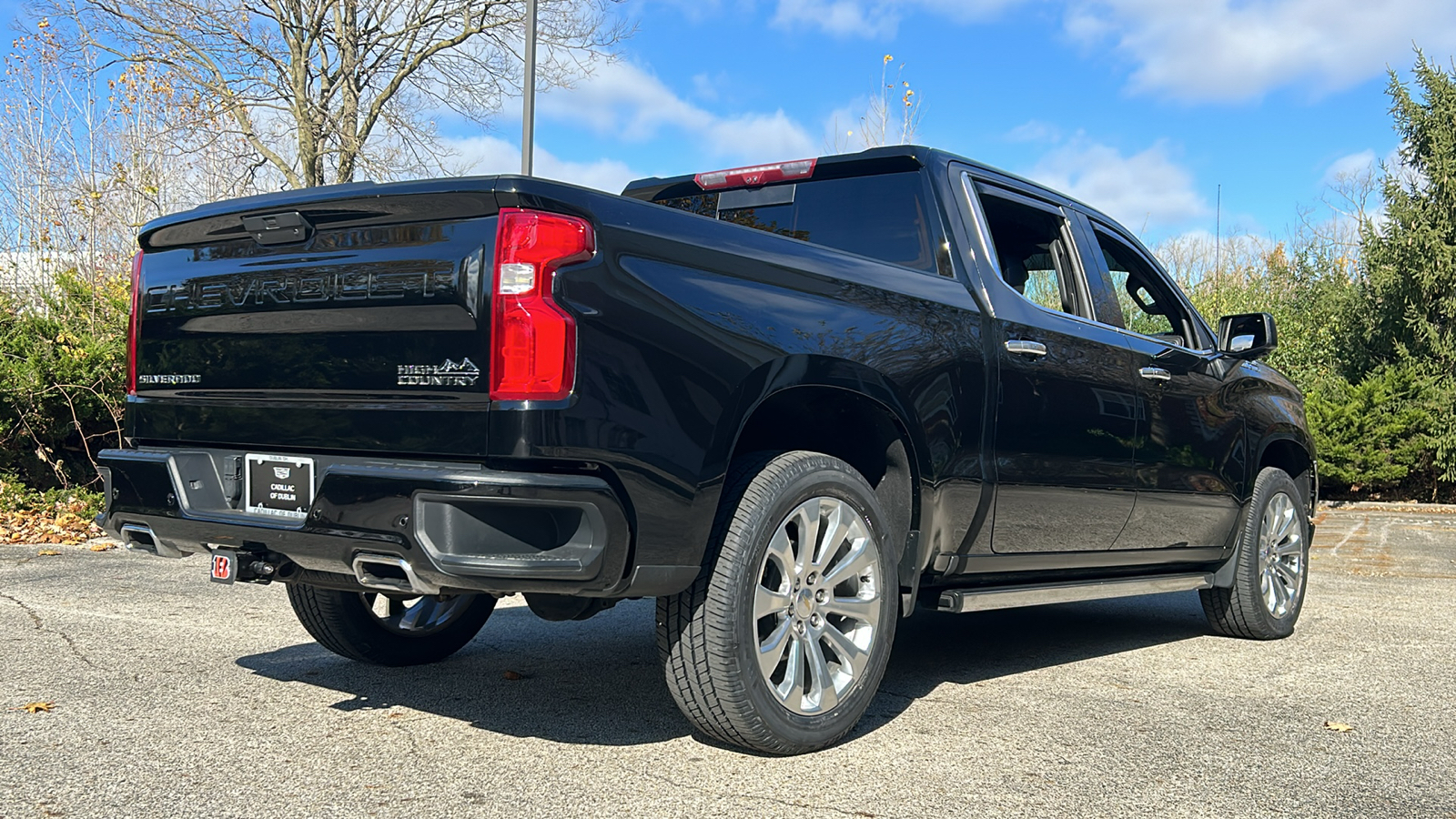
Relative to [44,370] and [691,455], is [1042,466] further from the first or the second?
[44,370]

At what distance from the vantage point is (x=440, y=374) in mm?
3125

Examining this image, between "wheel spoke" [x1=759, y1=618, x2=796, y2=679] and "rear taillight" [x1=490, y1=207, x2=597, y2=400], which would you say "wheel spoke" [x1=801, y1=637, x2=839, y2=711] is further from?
"rear taillight" [x1=490, y1=207, x2=597, y2=400]

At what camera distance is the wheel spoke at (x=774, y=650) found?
11.5 feet

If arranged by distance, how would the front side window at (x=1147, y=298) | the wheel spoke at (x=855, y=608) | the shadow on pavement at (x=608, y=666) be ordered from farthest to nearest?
the front side window at (x=1147, y=298), the shadow on pavement at (x=608, y=666), the wheel spoke at (x=855, y=608)

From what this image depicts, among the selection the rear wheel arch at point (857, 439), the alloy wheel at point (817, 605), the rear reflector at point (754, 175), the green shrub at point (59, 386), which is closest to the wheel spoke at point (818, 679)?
the alloy wheel at point (817, 605)

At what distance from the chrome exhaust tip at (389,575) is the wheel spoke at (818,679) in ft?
3.77

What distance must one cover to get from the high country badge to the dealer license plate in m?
0.39

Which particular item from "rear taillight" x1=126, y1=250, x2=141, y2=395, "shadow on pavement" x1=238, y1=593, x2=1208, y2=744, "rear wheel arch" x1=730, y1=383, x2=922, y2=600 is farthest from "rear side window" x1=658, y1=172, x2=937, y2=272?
"rear taillight" x1=126, y1=250, x2=141, y2=395

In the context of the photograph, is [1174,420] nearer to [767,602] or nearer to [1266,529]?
[1266,529]

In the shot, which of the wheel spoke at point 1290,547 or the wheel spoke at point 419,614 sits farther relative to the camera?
the wheel spoke at point 1290,547

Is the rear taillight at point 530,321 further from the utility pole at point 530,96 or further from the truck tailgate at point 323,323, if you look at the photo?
the utility pole at point 530,96

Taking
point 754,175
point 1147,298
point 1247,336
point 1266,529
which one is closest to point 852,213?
point 754,175

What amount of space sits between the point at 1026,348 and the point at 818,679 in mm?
1573

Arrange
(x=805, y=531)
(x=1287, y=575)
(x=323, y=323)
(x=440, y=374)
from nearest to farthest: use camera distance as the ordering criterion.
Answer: (x=440, y=374), (x=323, y=323), (x=805, y=531), (x=1287, y=575)
